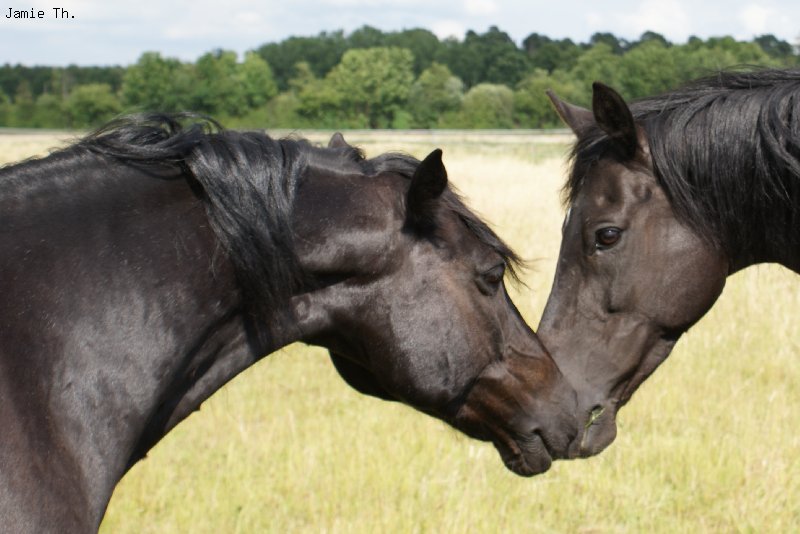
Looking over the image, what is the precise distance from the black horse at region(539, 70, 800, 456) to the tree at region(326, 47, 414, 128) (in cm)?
7601

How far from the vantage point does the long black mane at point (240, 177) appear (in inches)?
92.8

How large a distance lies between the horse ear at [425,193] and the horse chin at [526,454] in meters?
0.86

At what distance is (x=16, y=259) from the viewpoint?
2154 mm

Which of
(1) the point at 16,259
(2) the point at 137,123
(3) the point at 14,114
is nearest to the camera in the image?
(1) the point at 16,259

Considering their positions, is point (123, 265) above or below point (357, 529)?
above

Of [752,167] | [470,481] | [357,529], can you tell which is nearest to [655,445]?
[470,481]

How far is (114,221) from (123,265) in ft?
0.41

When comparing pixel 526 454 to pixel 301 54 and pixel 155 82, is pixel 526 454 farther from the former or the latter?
pixel 301 54

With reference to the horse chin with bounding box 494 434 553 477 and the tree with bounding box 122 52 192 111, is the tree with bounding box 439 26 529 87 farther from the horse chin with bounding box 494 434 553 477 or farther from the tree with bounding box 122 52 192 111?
the horse chin with bounding box 494 434 553 477

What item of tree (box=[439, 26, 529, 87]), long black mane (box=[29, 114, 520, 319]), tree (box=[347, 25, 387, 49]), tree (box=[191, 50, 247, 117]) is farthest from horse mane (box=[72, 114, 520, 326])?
tree (box=[347, 25, 387, 49])

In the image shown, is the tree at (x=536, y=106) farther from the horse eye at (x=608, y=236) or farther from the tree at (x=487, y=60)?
the horse eye at (x=608, y=236)

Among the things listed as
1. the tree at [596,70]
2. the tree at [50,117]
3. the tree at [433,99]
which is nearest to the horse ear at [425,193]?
the tree at [596,70]

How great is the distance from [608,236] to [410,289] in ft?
4.28

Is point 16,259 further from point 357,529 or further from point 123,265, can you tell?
point 357,529
